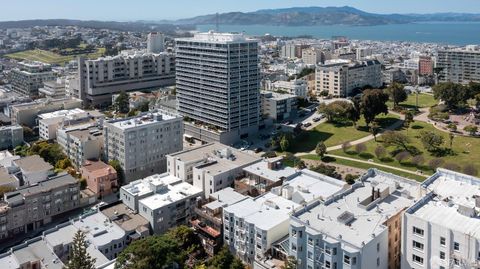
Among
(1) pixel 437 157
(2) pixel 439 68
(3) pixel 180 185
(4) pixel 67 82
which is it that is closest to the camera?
(3) pixel 180 185

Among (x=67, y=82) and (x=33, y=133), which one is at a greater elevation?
(x=67, y=82)

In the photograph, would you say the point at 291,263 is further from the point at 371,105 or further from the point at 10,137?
the point at 10,137

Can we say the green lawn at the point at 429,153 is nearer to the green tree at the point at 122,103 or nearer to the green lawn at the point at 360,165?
the green lawn at the point at 360,165

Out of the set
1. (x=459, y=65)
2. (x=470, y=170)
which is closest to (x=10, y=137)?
(x=470, y=170)

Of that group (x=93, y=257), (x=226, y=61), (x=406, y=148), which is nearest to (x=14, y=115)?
(x=226, y=61)

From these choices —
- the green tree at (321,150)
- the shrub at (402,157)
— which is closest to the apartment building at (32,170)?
the green tree at (321,150)

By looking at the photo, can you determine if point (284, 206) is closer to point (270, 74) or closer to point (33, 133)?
point (33, 133)

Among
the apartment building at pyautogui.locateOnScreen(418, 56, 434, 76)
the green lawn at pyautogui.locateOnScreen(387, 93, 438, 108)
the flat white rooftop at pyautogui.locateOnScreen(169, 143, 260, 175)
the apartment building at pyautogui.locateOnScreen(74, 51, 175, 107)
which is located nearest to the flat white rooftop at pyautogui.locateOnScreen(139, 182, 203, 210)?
the flat white rooftop at pyautogui.locateOnScreen(169, 143, 260, 175)
